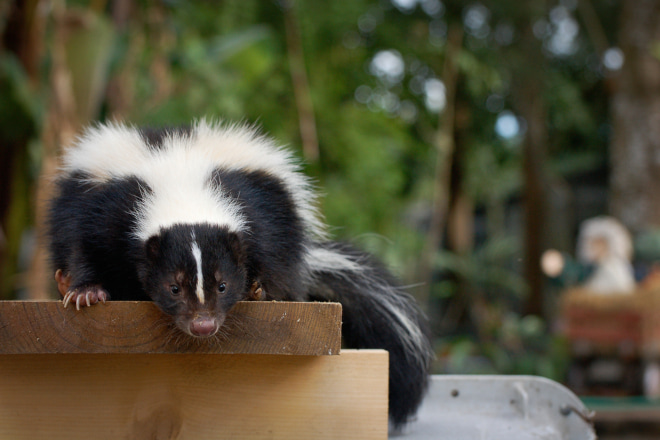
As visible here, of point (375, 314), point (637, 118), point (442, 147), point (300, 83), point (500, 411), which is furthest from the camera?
point (442, 147)

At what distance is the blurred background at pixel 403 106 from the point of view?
564 centimetres

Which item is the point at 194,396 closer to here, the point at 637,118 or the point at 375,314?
the point at 375,314

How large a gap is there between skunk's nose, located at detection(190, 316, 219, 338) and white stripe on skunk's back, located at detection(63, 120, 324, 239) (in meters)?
0.35

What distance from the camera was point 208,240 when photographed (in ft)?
7.43

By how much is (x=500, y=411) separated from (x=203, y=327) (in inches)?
57.1

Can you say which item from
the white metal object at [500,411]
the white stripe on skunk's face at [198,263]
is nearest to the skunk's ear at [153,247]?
the white stripe on skunk's face at [198,263]

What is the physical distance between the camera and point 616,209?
970 centimetres

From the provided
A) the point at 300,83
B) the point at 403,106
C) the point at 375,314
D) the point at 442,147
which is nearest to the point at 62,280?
the point at 375,314

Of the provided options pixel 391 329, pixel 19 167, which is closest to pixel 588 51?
pixel 19 167

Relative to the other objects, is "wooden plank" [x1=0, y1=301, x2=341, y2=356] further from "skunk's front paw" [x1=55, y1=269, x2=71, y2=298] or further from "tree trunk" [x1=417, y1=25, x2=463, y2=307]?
"tree trunk" [x1=417, y1=25, x2=463, y2=307]

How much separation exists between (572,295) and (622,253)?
860 mm

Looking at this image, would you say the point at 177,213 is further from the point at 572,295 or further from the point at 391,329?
the point at 572,295

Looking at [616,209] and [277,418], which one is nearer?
[277,418]

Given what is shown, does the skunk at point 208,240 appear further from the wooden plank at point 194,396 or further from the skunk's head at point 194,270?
the wooden plank at point 194,396
